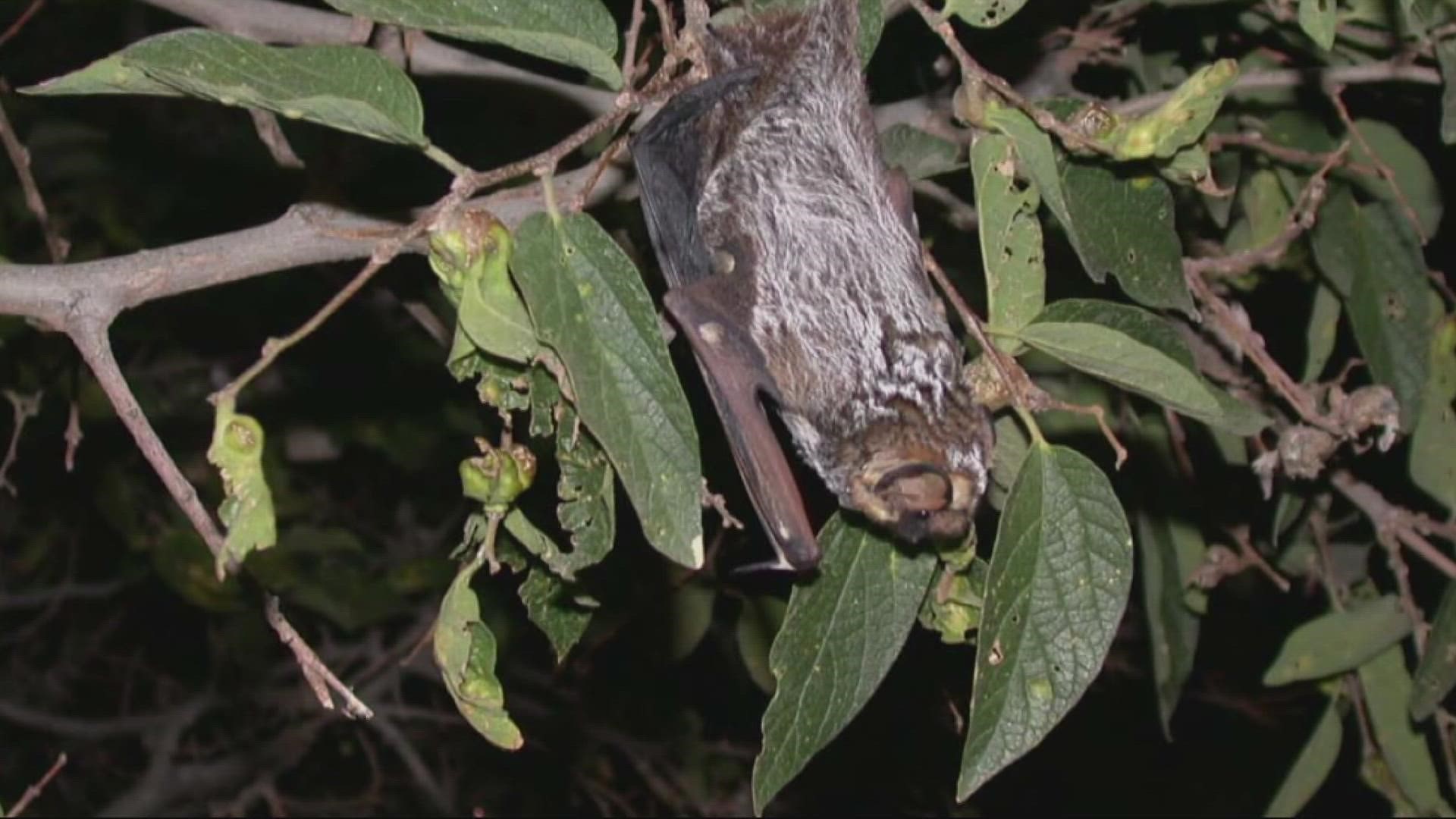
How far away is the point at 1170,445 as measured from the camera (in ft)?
11.5

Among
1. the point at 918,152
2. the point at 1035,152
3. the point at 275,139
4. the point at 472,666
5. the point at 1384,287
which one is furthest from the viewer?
the point at 1384,287

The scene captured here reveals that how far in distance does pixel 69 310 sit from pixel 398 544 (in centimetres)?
397

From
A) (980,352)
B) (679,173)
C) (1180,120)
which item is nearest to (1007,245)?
(1180,120)

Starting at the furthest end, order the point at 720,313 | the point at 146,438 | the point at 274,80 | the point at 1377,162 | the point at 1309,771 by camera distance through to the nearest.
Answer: the point at 1309,771, the point at 1377,162, the point at 720,313, the point at 146,438, the point at 274,80

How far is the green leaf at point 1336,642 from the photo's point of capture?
3.43 m

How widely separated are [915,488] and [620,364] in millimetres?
484

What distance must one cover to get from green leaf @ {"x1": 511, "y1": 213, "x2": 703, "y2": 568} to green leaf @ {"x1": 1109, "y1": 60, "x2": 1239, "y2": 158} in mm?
722

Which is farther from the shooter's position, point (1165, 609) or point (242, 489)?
point (1165, 609)

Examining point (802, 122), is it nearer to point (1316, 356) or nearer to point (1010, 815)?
point (1316, 356)

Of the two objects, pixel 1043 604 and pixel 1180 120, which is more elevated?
pixel 1180 120

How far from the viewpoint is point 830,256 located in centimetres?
249

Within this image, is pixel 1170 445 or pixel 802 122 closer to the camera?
pixel 802 122

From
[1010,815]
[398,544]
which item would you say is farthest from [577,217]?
[1010,815]

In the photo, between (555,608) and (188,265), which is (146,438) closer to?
(188,265)
